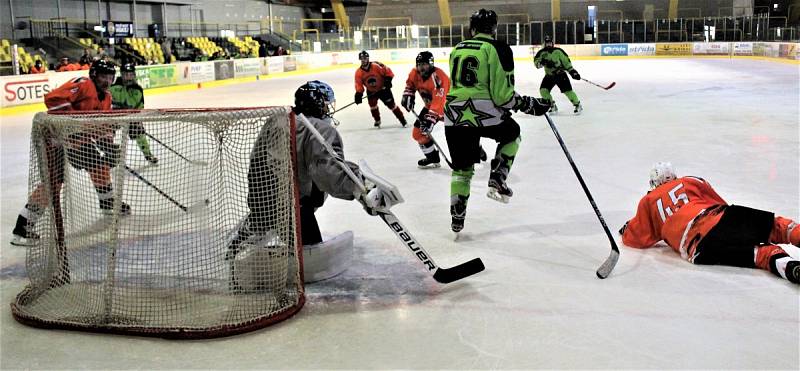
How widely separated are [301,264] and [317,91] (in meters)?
0.80

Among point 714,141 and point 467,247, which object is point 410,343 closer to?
point 467,247

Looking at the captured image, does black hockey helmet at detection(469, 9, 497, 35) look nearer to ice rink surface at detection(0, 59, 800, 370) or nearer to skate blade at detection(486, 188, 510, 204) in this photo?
skate blade at detection(486, 188, 510, 204)

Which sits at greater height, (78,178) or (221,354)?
(78,178)

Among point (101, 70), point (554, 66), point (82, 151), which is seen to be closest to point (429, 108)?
point (101, 70)

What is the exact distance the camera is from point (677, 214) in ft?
12.1

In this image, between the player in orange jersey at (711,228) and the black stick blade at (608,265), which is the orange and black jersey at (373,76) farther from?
the black stick blade at (608,265)

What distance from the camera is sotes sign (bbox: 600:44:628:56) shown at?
28.9 m

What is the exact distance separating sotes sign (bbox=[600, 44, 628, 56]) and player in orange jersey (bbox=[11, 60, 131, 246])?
2653 centimetres

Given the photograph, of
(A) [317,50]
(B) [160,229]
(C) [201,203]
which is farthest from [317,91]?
(A) [317,50]

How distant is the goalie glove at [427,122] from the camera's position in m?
6.30

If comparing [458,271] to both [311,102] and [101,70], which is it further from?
[101,70]

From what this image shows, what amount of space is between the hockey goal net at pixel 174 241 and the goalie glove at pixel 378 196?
32 cm

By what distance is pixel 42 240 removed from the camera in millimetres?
3354

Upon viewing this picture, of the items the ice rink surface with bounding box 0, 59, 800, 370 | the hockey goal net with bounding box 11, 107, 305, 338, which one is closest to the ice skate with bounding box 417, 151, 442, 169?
the ice rink surface with bounding box 0, 59, 800, 370
